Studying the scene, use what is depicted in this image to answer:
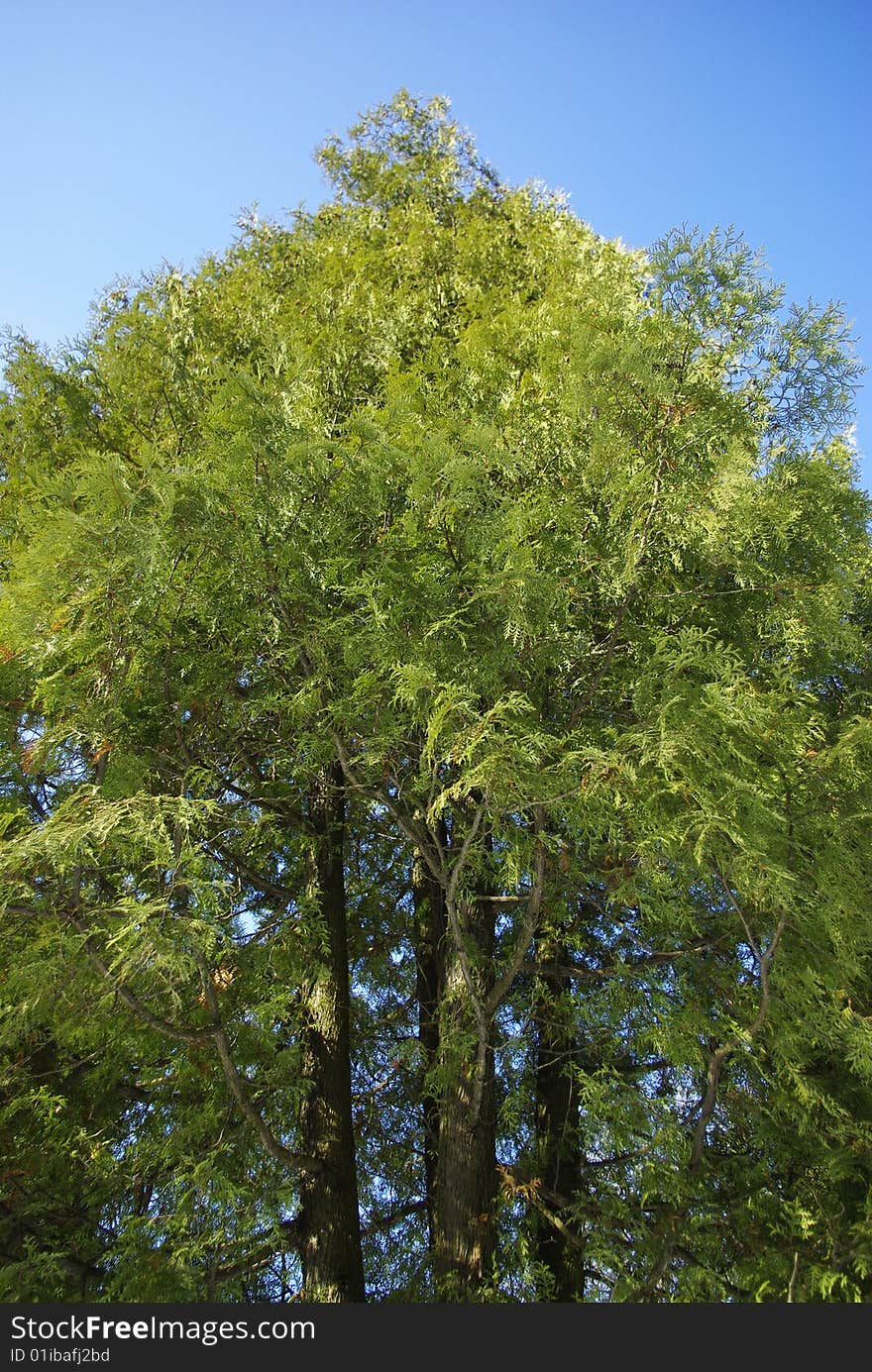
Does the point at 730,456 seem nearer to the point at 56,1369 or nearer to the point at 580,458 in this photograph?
the point at 580,458

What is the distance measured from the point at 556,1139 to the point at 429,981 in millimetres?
1579

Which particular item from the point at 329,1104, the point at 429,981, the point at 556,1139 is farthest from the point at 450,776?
the point at 556,1139

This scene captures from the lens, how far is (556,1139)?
7320mm

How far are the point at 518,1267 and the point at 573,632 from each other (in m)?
3.97

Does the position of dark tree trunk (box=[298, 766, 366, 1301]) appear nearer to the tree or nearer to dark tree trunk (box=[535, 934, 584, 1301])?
the tree

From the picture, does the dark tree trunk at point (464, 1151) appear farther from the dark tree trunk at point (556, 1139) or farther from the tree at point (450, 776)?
the dark tree trunk at point (556, 1139)

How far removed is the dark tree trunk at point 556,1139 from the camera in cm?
641

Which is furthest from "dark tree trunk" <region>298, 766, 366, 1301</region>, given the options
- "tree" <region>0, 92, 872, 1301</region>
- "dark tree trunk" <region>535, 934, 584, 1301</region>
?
"dark tree trunk" <region>535, 934, 584, 1301</region>

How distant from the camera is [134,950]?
173 inches

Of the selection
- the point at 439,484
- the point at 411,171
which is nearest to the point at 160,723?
the point at 439,484

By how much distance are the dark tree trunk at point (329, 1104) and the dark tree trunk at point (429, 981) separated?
67cm

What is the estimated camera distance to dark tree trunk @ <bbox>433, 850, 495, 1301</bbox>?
233 inches

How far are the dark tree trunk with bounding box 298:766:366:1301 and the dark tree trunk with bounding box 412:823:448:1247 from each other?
0.67 metres

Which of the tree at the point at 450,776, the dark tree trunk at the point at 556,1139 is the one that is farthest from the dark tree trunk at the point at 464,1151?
the dark tree trunk at the point at 556,1139
